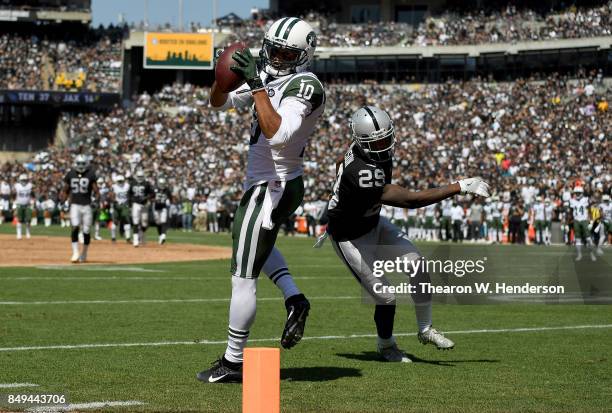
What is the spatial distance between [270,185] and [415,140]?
129 feet

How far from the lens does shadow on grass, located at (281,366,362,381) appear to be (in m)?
7.44

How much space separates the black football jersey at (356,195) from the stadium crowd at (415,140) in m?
27.0

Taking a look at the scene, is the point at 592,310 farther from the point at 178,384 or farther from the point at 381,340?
the point at 178,384

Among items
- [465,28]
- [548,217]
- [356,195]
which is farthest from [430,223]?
[356,195]

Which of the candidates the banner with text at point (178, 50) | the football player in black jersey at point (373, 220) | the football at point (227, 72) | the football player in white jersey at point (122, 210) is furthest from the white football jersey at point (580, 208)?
the banner with text at point (178, 50)

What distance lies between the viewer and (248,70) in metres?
6.57

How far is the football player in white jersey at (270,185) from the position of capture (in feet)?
22.8

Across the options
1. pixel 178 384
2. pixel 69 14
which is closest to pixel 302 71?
pixel 178 384

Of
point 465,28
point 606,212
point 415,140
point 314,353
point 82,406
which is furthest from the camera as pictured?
point 465,28

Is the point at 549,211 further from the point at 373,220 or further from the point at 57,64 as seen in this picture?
the point at 57,64

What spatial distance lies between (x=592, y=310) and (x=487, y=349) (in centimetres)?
452

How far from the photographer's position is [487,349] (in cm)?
920

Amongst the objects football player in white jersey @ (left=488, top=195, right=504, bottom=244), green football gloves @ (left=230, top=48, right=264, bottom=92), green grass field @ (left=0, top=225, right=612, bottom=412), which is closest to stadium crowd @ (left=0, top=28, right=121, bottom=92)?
football player in white jersey @ (left=488, top=195, right=504, bottom=244)

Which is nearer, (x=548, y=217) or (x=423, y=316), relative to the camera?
(x=423, y=316)
